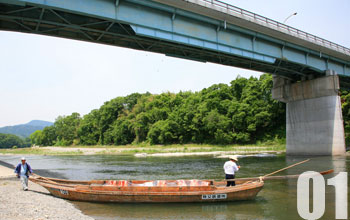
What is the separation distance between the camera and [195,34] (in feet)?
80.3

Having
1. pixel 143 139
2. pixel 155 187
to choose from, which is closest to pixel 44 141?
pixel 143 139

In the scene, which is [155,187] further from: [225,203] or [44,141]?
[44,141]

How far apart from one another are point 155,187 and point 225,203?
3332 mm

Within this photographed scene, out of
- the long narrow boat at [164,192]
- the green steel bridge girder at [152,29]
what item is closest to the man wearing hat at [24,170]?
the long narrow boat at [164,192]

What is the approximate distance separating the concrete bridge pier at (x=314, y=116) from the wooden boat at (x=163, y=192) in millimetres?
26241

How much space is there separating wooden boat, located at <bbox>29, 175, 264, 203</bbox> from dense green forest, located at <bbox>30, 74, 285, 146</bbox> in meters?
48.6

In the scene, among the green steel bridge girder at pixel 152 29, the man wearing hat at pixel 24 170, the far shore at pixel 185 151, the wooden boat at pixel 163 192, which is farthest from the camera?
the far shore at pixel 185 151

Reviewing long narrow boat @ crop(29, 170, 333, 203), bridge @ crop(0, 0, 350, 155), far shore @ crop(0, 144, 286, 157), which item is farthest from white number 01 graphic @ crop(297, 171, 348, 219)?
far shore @ crop(0, 144, 286, 157)

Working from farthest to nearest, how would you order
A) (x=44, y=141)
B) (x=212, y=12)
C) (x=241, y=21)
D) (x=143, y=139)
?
(x=44, y=141) → (x=143, y=139) → (x=241, y=21) → (x=212, y=12)

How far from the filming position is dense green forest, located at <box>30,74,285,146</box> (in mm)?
60562

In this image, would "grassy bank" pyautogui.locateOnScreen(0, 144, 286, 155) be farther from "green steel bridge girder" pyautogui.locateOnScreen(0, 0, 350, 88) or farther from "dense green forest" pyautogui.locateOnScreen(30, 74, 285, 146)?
"green steel bridge girder" pyautogui.locateOnScreen(0, 0, 350, 88)

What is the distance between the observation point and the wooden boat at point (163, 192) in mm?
12016

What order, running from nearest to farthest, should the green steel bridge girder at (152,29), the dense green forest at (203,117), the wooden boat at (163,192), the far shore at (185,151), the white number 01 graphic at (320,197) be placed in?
the white number 01 graphic at (320,197), the wooden boat at (163,192), the green steel bridge girder at (152,29), the far shore at (185,151), the dense green forest at (203,117)

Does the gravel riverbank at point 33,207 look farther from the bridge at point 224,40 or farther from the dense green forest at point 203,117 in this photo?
the dense green forest at point 203,117
